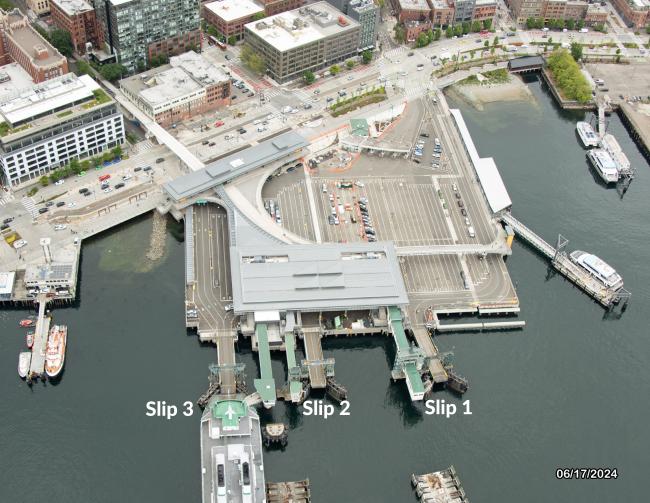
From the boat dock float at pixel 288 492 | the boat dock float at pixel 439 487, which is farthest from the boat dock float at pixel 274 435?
the boat dock float at pixel 439 487

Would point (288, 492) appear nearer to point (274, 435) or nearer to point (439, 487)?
point (274, 435)

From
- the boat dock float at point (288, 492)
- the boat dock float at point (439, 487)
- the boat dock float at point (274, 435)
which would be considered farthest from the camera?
the boat dock float at point (274, 435)

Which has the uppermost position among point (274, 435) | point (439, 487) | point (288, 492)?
point (274, 435)

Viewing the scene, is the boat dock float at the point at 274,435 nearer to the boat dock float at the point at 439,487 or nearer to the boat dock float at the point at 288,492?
the boat dock float at the point at 288,492

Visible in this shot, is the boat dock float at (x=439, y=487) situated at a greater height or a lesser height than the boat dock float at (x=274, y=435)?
lesser

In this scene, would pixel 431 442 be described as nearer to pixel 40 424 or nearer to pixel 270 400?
pixel 270 400

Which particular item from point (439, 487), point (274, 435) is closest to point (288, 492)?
point (274, 435)

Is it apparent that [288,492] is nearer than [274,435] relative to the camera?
Yes

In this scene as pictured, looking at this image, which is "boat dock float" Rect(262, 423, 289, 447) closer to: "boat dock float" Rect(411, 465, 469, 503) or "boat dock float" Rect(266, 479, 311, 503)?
"boat dock float" Rect(266, 479, 311, 503)
